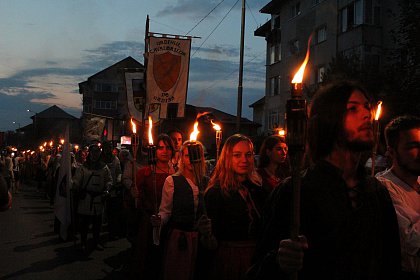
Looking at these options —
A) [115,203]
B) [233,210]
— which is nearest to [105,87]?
[115,203]

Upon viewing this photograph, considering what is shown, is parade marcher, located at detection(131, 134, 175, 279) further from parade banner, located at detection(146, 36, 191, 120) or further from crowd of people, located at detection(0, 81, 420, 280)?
parade banner, located at detection(146, 36, 191, 120)

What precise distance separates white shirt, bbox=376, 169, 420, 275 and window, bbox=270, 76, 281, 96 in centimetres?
3517

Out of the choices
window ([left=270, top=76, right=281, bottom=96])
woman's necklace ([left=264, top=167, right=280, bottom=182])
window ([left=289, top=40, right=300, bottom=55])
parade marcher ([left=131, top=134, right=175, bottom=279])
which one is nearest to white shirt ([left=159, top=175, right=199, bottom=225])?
parade marcher ([left=131, top=134, right=175, bottom=279])

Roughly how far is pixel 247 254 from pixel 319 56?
1133 inches

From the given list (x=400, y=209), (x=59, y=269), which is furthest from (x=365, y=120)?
(x=59, y=269)

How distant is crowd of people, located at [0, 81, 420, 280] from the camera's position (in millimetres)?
2184

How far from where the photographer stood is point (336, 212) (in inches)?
85.7

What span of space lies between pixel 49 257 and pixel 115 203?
2.44 meters

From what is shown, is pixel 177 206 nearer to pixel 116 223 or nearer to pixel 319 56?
pixel 116 223

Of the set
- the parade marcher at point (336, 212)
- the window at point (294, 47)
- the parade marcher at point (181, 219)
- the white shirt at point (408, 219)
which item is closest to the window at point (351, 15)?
the window at point (294, 47)

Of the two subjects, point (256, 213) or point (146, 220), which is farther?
point (146, 220)

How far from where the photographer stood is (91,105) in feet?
288

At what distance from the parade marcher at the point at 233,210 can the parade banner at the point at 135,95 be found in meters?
7.48

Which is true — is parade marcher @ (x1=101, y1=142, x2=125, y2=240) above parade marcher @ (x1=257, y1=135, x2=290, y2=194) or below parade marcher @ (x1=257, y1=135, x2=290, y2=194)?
below
